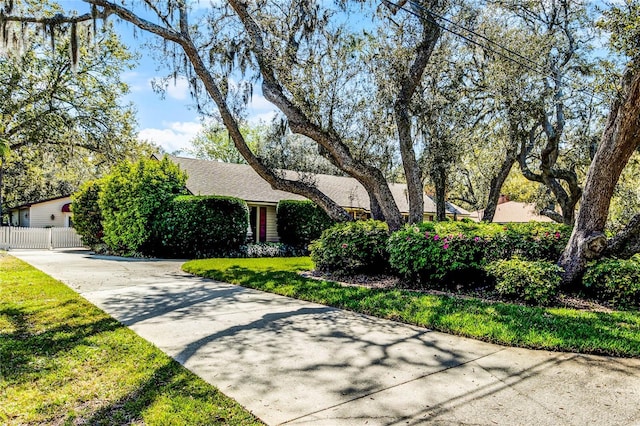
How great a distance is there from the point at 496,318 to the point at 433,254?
2.29 m

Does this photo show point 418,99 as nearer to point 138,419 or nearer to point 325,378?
point 325,378

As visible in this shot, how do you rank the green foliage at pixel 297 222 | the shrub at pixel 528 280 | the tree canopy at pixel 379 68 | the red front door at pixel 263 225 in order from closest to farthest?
the shrub at pixel 528 280 < the tree canopy at pixel 379 68 < the green foliage at pixel 297 222 < the red front door at pixel 263 225

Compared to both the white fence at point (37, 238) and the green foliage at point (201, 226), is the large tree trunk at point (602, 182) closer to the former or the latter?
the green foliage at point (201, 226)

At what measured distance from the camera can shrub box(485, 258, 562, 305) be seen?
6176mm

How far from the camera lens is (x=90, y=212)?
1730 centimetres

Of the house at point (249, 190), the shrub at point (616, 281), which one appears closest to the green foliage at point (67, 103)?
the house at point (249, 190)

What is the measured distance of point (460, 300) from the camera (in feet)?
21.1

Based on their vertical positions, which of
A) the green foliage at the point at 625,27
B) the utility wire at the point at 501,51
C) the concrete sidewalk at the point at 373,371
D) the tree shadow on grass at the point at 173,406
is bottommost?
the concrete sidewalk at the point at 373,371

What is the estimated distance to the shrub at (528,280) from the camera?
243 inches

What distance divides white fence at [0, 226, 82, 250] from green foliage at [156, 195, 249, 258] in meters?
8.13

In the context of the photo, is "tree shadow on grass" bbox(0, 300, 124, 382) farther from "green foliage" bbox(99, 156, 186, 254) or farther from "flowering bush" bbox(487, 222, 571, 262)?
"green foliage" bbox(99, 156, 186, 254)

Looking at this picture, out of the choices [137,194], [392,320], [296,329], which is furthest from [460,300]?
[137,194]

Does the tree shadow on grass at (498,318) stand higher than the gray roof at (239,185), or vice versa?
the gray roof at (239,185)

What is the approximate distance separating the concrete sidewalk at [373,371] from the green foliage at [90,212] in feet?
42.0
